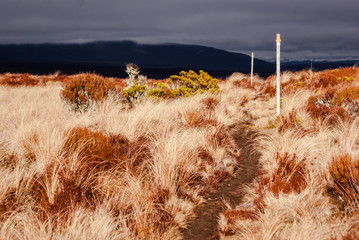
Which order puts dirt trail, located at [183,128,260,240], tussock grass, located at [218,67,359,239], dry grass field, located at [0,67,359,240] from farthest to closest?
dirt trail, located at [183,128,260,240], dry grass field, located at [0,67,359,240], tussock grass, located at [218,67,359,239]

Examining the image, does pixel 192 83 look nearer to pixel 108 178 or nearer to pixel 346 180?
pixel 108 178

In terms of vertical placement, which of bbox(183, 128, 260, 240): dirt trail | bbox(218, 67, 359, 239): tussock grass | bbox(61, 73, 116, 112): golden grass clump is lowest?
bbox(183, 128, 260, 240): dirt trail

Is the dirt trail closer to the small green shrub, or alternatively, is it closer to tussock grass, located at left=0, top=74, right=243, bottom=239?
tussock grass, located at left=0, top=74, right=243, bottom=239

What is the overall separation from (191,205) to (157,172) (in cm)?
72

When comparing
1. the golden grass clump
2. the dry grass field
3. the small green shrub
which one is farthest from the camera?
the small green shrub

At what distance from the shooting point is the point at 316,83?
12391 millimetres

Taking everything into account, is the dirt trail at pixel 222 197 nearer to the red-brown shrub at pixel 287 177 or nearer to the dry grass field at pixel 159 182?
the dry grass field at pixel 159 182

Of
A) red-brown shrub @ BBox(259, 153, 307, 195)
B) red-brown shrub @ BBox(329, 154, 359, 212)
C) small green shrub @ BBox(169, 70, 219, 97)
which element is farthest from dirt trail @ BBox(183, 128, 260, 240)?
small green shrub @ BBox(169, 70, 219, 97)

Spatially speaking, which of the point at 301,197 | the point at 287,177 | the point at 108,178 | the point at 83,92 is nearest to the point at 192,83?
the point at 83,92

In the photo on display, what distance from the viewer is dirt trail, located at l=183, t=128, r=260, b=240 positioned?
12.3ft

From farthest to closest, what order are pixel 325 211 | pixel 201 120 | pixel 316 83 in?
1. pixel 316 83
2. pixel 201 120
3. pixel 325 211

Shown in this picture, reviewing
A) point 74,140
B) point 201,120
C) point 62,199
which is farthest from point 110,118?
point 62,199

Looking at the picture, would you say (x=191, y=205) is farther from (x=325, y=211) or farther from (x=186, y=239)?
(x=325, y=211)

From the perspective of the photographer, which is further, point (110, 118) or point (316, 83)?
point (316, 83)
